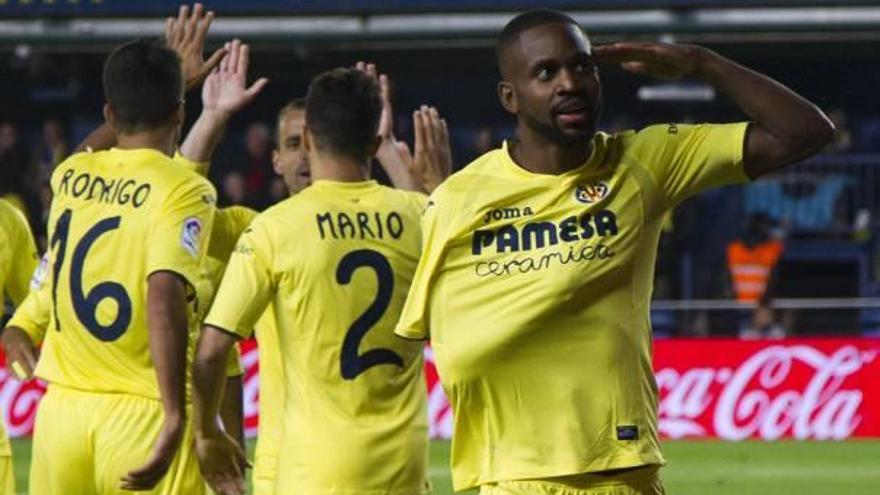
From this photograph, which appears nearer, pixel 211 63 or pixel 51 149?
pixel 211 63

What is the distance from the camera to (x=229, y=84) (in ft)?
22.4

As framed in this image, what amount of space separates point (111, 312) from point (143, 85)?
66cm

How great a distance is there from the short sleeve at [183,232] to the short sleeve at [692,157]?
1515 mm

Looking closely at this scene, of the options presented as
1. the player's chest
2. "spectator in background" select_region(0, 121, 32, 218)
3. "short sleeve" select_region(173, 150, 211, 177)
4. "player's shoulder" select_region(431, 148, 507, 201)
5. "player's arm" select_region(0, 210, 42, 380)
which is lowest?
"player's arm" select_region(0, 210, 42, 380)

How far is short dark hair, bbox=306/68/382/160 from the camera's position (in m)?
6.50

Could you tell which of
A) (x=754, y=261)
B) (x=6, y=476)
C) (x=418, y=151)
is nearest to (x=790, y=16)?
(x=754, y=261)

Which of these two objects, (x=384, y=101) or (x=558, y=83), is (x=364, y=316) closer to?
(x=384, y=101)

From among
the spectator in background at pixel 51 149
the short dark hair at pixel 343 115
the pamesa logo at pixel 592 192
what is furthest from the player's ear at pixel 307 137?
the spectator in background at pixel 51 149

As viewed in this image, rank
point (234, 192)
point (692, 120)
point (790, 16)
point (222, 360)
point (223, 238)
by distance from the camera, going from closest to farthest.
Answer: point (222, 360)
point (223, 238)
point (790, 16)
point (234, 192)
point (692, 120)

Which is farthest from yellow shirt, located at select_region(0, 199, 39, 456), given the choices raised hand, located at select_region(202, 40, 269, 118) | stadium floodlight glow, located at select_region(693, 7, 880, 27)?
stadium floodlight glow, located at select_region(693, 7, 880, 27)

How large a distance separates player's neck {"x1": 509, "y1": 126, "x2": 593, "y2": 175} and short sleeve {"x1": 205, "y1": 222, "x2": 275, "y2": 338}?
3.85 feet

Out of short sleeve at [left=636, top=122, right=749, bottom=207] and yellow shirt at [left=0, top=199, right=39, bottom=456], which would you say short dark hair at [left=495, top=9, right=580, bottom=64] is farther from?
yellow shirt at [left=0, top=199, right=39, bottom=456]

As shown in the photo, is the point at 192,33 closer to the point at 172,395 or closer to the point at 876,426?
the point at 172,395

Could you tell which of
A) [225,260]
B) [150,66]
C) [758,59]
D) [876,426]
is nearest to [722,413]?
[876,426]
